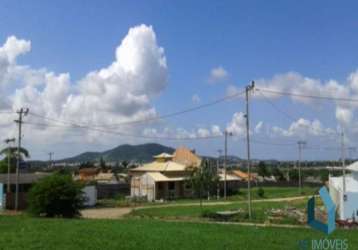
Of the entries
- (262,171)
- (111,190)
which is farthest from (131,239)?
(262,171)

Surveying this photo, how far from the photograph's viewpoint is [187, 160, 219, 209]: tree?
2625 inches

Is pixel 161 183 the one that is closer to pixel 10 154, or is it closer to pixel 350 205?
pixel 10 154

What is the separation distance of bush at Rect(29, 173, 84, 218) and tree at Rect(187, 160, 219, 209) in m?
30.1

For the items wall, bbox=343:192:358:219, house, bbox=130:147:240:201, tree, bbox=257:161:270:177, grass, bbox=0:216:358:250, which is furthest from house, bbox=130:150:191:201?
grass, bbox=0:216:358:250

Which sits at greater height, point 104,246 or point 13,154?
point 13,154

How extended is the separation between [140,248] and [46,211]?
20.9 m

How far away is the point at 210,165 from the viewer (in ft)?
243

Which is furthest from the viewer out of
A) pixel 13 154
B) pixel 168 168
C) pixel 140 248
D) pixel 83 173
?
pixel 83 173

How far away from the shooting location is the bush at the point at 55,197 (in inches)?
1416

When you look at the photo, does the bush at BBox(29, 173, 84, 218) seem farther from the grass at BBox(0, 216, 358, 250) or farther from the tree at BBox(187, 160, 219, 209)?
the tree at BBox(187, 160, 219, 209)

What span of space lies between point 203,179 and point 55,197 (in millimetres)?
33276

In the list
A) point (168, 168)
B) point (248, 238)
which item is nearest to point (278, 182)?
point (168, 168)

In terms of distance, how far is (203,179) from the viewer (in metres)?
66.7

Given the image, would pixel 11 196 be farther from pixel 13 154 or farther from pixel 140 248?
pixel 140 248
